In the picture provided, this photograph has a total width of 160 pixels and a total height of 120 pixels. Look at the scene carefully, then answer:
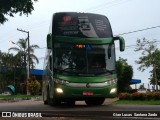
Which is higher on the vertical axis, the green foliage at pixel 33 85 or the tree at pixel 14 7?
the tree at pixel 14 7

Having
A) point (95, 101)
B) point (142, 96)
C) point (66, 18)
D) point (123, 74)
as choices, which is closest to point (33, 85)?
point (123, 74)

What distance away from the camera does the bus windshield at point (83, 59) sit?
18.6m

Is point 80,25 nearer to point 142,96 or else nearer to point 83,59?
point 83,59

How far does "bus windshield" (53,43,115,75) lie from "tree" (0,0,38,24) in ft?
6.67

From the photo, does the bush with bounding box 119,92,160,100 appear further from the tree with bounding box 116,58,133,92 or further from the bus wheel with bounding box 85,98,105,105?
the tree with bounding box 116,58,133,92

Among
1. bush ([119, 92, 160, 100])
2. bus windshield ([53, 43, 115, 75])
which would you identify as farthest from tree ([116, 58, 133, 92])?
bus windshield ([53, 43, 115, 75])

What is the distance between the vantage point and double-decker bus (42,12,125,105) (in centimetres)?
1842

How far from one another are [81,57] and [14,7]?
3.62 metres

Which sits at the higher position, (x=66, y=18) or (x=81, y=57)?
(x=66, y=18)

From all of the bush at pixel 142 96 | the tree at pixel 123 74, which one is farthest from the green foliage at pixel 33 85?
the bush at pixel 142 96

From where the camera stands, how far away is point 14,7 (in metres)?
18.5

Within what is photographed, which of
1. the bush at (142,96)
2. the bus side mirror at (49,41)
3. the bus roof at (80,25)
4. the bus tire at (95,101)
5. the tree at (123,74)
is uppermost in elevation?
the bus roof at (80,25)

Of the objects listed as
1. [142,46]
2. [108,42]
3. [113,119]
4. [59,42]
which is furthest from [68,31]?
[142,46]

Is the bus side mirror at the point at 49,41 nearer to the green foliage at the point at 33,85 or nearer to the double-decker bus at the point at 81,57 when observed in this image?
the double-decker bus at the point at 81,57
